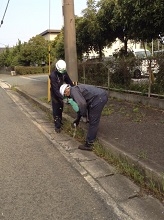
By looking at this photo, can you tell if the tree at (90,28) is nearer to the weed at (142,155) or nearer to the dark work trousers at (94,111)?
the dark work trousers at (94,111)

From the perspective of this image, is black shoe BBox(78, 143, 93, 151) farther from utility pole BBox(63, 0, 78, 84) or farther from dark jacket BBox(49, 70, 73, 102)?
utility pole BBox(63, 0, 78, 84)

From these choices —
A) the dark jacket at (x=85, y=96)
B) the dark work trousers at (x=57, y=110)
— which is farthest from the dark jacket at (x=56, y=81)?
the dark jacket at (x=85, y=96)

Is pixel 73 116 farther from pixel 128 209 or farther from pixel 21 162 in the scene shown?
pixel 128 209

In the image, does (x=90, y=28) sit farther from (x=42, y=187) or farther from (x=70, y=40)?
(x=42, y=187)

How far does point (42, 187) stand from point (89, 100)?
1.78 meters

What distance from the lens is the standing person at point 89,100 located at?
15.0 feet

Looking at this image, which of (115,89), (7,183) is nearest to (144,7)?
(115,89)

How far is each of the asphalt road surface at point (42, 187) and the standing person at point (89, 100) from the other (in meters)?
0.70

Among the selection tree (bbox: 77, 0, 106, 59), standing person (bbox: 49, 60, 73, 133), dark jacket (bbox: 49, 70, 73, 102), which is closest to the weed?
standing person (bbox: 49, 60, 73, 133)

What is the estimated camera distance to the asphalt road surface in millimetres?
3043

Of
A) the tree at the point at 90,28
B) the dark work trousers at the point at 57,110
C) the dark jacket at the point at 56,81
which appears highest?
the tree at the point at 90,28

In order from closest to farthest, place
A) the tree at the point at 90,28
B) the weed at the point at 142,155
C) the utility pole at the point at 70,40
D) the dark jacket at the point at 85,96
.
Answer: the weed at the point at 142,155, the dark jacket at the point at 85,96, the utility pole at the point at 70,40, the tree at the point at 90,28

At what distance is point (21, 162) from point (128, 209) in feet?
7.17

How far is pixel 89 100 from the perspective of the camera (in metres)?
4.82
